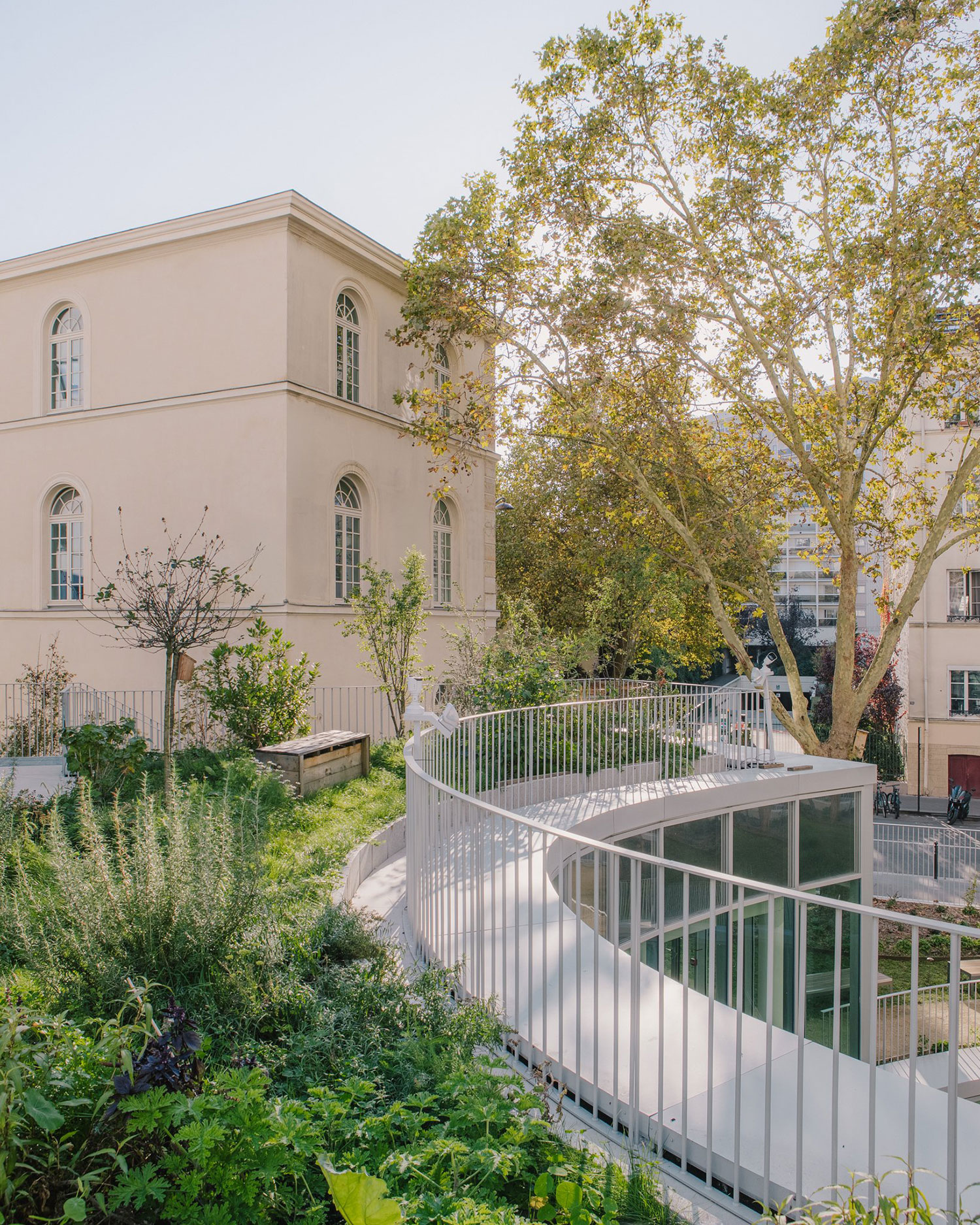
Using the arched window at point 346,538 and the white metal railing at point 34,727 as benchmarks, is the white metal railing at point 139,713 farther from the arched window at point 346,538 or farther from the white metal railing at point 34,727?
the arched window at point 346,538

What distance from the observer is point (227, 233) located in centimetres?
1486

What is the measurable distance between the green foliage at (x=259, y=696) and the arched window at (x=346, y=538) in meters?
3.59

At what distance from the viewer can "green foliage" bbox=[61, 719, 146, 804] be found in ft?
28.9

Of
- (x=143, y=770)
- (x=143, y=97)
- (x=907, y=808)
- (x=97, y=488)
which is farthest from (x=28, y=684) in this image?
(x=907, y=808)

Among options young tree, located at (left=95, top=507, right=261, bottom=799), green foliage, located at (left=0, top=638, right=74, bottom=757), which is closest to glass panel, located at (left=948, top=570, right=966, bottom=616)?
young tree, located at (left=95, top=507, right=261, bottom=799)

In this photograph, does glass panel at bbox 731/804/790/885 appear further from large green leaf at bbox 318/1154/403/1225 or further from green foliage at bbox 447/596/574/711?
large green leaf at bbox 318/1154/403/1225

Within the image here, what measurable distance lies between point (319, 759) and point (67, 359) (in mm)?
12090

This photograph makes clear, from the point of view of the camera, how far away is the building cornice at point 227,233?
14.4 meters

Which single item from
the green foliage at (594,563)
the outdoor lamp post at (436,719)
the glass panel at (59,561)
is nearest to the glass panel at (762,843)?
the outdoor lamp post at (436,719)

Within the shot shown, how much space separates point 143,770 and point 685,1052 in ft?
25.6

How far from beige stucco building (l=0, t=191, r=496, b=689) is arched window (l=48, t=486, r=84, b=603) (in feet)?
0.14

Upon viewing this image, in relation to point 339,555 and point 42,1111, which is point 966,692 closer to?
point 339,555

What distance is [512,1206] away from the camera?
2342 millimetres

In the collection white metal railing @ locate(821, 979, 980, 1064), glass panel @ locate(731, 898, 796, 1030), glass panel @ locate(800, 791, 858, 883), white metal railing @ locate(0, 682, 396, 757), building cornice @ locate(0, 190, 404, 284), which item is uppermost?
building cornice @ locate(0, 190, 404, 284)
